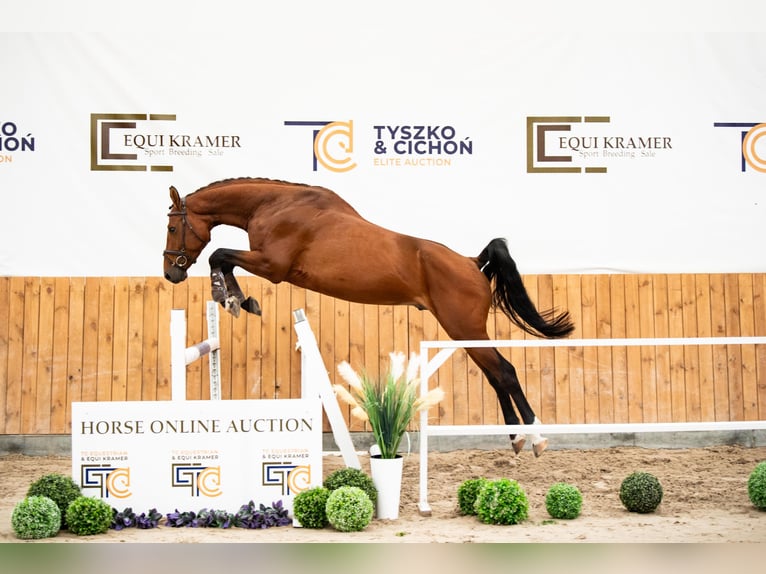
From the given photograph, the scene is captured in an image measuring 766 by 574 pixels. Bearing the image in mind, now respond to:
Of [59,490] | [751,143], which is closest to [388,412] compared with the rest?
[59,490]

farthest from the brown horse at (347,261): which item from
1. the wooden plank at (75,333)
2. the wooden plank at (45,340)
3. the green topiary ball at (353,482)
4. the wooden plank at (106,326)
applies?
Result: the wooden plank at (45,340)

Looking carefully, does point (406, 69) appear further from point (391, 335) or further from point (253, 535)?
point (253, 535)

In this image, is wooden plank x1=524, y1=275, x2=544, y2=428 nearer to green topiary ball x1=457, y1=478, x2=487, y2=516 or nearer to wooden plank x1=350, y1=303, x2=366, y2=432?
wooden plank x1=350, y1=303, x2=366, y2=432

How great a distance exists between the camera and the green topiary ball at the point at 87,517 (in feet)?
12.3

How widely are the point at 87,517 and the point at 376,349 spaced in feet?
9.88

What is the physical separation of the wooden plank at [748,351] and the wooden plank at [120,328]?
4.97 meters

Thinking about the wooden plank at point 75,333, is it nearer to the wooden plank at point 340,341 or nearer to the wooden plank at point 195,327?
the wooden plank at point 195,327

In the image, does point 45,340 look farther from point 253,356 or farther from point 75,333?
point 253,356

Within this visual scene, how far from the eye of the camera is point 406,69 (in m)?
6.17

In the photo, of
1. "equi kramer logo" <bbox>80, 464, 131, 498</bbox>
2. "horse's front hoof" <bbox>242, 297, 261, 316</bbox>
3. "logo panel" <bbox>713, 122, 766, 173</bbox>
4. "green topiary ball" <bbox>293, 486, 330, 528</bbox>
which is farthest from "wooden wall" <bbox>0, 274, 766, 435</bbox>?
"green topiary ball" <bbox>293, 486, 330, 528</bbox>

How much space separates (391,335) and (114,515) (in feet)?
9.62

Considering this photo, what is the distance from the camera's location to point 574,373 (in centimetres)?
641

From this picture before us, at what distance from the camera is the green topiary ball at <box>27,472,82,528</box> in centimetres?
388

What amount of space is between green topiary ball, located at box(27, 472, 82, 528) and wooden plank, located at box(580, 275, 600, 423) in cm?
399
